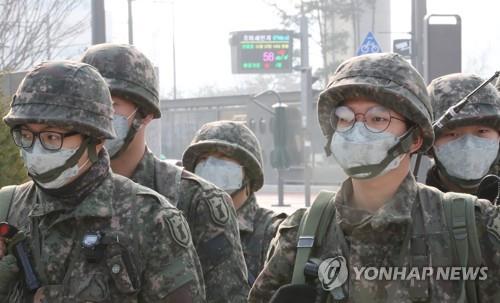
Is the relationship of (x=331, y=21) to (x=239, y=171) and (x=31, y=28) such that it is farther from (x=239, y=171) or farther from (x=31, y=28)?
(x=239, y=171)

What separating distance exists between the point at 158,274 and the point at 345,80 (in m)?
0.90

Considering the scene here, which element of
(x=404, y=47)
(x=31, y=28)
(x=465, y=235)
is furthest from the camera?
(x=31, y=28)

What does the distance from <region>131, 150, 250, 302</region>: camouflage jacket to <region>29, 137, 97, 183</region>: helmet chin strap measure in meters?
0.99

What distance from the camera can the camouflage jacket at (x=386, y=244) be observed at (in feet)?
10.4

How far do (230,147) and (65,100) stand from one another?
2462 millimetres

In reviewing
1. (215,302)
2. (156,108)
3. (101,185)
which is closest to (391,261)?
(101,185)

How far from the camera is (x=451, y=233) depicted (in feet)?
10.5

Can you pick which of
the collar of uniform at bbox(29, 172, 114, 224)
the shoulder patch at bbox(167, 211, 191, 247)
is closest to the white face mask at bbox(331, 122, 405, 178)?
the shoulder patch at bbox(167, 211, 191, 247)

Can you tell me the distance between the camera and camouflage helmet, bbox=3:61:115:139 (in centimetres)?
344

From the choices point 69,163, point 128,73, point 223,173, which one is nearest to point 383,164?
point 69,163

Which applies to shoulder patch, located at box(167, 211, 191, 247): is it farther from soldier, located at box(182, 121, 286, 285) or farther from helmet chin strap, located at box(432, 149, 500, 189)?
soldier, located at box(182, 121, 286, 285)

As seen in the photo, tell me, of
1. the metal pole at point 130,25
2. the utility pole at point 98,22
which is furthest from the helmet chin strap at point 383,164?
the metal pole at point 130,25

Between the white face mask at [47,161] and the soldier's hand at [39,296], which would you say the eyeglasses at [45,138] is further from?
the soldier's hand at [39,296]

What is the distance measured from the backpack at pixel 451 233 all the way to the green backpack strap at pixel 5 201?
1.05 meters
